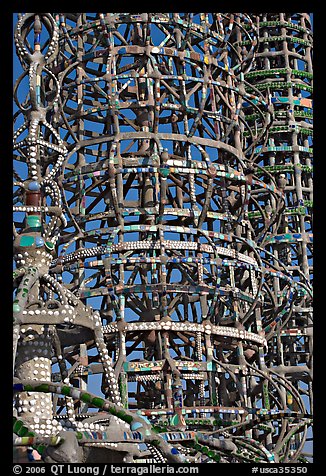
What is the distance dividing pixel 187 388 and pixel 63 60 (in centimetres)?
1452

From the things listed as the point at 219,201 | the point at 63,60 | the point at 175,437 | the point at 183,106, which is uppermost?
the point at 63,60

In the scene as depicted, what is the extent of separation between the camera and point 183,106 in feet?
123

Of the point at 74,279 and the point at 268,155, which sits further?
the point at 268,155

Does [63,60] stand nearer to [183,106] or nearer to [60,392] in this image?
[183,106]

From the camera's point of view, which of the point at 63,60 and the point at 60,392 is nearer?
the point at 60,392

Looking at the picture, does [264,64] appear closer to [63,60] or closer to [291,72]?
[291,72]

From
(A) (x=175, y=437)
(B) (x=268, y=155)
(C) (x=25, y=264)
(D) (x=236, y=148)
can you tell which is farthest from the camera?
(B) (x=268, y=155)

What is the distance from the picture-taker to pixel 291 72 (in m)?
50.5

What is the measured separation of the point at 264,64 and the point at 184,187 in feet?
51.3

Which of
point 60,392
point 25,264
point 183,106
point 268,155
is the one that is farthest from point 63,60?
point 60,392

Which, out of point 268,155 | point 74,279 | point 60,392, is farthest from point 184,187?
point 60,392
